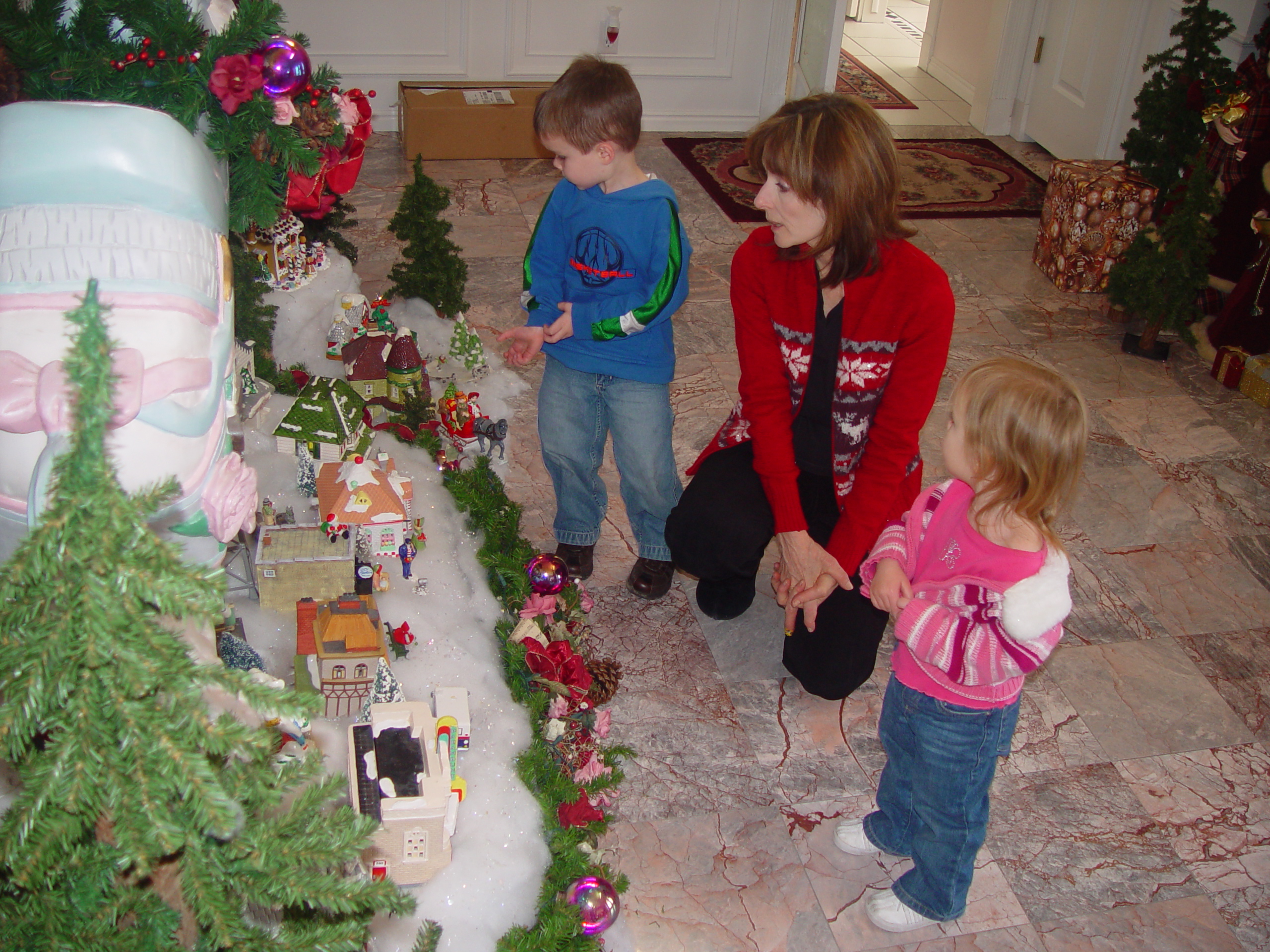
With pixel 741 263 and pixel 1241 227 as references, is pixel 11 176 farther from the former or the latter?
pixel 1241 227

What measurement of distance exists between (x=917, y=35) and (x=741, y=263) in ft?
18.8

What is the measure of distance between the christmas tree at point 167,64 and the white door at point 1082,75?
4111 mm

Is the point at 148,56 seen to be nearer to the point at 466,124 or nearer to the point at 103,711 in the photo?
the point at 103,711

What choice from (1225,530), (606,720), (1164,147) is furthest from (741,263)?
(1164,147)

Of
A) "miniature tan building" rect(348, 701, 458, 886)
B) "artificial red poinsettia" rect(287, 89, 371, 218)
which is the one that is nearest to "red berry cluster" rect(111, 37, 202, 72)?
→ "artificial red poinsettia" rect(287, 89, 371, 218)

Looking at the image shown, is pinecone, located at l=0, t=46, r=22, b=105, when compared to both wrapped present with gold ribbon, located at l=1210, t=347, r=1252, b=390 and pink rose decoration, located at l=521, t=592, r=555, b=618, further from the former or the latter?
wrapped present with gold ribbon, located at l=1210, t=347, r=1252, b=390

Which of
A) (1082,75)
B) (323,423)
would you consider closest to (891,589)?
(323,423)

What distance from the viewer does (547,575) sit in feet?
7.02


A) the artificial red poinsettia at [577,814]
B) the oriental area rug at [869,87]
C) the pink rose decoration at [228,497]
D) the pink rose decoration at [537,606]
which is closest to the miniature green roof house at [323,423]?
the pink rose decoration at [537,606]

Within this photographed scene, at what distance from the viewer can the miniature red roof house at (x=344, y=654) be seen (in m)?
1.82

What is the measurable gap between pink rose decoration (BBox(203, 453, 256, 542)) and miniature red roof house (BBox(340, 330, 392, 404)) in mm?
1496

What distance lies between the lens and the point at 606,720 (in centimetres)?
205

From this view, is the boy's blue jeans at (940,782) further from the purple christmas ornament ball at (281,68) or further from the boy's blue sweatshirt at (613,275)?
the purple christmas ornament ball at (281,68)

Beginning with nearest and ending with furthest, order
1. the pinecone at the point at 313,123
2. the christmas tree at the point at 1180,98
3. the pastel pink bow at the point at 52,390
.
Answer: the pastel pink bow at the point at 52,390, the pinecone at the point at 313,123, the christmas tree at the point at 1180,98
